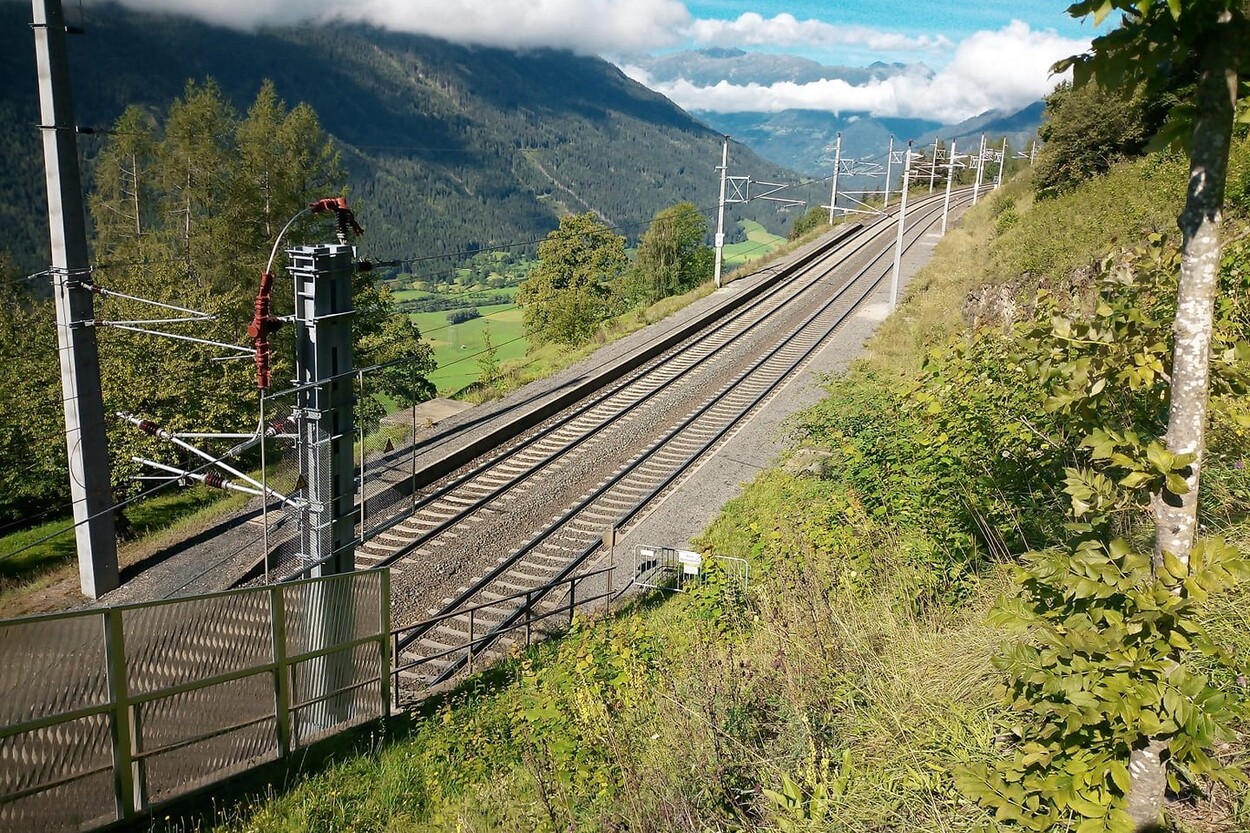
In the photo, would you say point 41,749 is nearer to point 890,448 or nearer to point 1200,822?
point 1200,822

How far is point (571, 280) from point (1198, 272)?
5427 cm

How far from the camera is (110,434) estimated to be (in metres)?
20.5

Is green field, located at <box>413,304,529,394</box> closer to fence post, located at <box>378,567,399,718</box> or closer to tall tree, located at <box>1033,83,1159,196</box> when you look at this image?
tall tree, located at <box>1033,83,1159,196</box>

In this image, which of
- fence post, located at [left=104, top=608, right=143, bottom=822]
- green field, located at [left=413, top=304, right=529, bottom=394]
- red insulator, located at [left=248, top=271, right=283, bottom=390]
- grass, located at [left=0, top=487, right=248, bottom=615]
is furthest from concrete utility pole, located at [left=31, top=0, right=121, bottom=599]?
green field, located at [left=413, top=304, right=529, bottom=394]

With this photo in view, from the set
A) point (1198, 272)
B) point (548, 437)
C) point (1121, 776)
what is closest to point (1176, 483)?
point (1198, 272)

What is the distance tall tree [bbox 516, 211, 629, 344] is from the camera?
2028 inches

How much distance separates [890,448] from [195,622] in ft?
23.3

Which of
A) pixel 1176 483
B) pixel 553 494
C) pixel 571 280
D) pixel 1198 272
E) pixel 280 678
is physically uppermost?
pixel 1198 272

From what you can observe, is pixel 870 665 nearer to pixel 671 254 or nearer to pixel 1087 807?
pixel 1087 807

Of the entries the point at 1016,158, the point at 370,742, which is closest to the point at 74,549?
the point at 370,742

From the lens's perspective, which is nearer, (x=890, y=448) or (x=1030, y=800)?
(x=1030, y=800)

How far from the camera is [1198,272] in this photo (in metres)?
2.75

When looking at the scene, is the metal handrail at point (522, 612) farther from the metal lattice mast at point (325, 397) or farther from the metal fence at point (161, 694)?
the metal fence at point (161, 694)

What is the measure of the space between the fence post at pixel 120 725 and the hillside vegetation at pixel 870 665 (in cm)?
75
